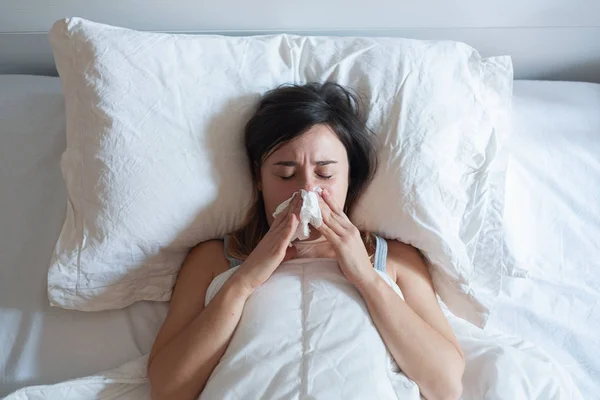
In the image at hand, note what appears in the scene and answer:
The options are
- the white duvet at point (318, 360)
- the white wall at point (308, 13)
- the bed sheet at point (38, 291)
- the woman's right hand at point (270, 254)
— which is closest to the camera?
the white duvet at point (318, 360)

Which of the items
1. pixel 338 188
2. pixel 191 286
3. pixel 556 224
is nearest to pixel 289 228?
pixel 338 188

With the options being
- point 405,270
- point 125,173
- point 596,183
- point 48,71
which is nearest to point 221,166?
point 125,173

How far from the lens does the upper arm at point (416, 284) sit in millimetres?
1157

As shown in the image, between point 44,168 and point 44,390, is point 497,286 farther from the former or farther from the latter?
point 44,168

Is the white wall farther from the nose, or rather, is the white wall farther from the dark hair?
the nose

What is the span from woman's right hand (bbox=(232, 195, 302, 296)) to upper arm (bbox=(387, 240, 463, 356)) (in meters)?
0.26

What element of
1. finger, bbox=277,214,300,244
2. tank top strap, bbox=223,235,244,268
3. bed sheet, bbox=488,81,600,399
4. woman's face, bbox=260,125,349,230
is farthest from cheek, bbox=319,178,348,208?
bed sheet, bbox=488,81,600,399

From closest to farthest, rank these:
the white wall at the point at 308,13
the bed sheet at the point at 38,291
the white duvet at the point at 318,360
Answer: the white duvet at the point at 318,360
the bed sheet at the point at 38,291
the white wall at the point at 308,13

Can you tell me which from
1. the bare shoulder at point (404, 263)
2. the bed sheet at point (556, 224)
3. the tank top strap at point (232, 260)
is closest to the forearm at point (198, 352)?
the tank top strap at point (232, 260)

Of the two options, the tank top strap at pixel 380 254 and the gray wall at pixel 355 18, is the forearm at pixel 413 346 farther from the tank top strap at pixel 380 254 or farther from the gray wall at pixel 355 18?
the gray wall at pixel 355 18

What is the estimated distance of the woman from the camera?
1072 millimetres

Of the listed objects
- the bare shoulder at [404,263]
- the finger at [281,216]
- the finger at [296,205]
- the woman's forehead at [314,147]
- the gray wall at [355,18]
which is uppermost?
the gray wall at [355,18]

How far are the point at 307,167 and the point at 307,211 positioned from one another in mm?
107

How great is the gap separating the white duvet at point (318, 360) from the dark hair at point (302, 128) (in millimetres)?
151
